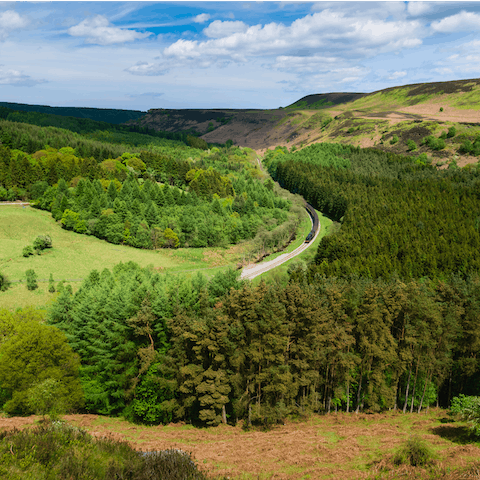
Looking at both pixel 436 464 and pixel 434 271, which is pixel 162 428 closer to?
pixel 436 464

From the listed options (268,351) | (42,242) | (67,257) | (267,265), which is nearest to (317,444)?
(268,351)

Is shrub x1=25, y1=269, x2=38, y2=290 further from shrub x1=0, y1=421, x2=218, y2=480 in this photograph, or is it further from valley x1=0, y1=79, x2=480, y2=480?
shrub x1=0, y1=421, x2=218, y2=480

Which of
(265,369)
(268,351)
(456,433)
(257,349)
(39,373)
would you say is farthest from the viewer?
(39,373)

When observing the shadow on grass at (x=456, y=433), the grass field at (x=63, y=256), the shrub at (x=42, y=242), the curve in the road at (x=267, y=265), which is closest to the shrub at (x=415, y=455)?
the shadow on grass at (x=456, y=433)

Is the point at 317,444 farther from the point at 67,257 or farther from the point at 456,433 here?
the point at 67,257

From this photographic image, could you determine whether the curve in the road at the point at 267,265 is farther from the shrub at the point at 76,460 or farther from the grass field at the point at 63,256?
the shrub at the point at 76,460

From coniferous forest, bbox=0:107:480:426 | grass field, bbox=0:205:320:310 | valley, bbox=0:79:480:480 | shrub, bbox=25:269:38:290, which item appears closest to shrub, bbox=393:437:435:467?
valley, bbox=0:79:480:480
